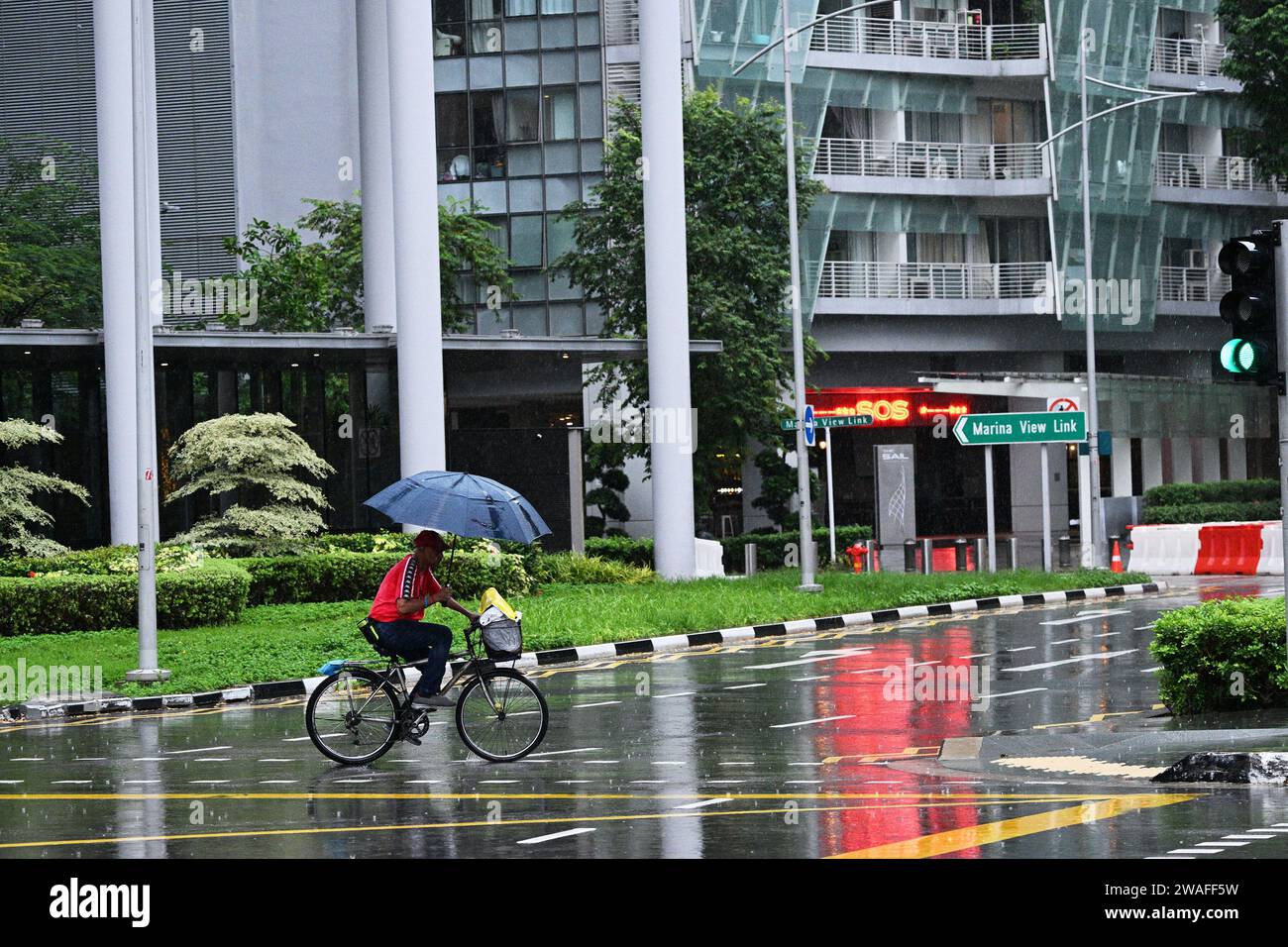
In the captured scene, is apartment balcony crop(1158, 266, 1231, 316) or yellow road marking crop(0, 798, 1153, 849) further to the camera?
apartment balcony crop(1158, 266, 1231, 316)

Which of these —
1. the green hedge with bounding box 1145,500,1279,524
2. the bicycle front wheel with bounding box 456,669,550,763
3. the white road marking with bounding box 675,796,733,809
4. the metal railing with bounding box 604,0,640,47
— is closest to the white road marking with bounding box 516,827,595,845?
the white road marking with bounding box 675,796,733,809

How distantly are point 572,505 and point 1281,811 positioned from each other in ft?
92.8

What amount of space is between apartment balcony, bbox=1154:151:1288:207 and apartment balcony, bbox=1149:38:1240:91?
2318 millimetres

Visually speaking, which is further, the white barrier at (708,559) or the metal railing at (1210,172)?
the metal railing at (1210,172)

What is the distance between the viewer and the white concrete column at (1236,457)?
59.0 meters

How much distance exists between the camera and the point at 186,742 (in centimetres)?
1552

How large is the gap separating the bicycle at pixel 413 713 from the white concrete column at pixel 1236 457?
4962 centimetres

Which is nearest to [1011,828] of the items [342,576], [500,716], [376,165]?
[500,716]

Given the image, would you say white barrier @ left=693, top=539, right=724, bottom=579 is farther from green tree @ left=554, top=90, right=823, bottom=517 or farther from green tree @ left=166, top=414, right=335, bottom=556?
green tree @ left=166, top=414, right=335, bottom=556

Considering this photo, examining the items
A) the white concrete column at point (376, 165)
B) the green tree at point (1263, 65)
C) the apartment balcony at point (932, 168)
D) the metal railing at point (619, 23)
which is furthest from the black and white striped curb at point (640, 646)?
the metal railing at point (619, 23)

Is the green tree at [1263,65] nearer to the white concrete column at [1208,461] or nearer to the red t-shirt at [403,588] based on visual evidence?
the white concrete column at [1208,461]

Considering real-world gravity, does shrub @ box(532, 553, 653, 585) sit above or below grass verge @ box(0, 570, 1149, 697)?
above

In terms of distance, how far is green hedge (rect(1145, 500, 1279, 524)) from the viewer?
157ft
